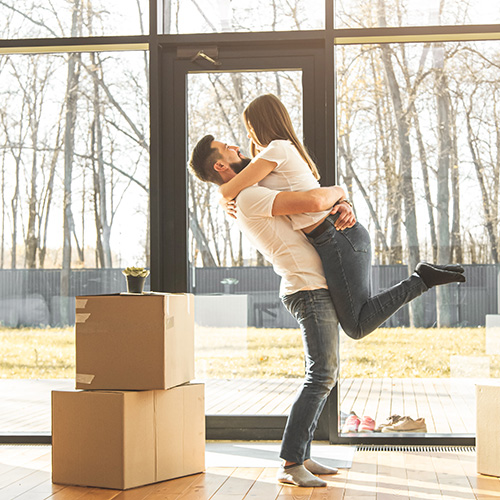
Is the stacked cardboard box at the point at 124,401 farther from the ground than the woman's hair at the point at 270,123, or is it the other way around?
the woman's hair at the point at 270,123

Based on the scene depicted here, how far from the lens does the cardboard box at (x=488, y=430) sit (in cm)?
292

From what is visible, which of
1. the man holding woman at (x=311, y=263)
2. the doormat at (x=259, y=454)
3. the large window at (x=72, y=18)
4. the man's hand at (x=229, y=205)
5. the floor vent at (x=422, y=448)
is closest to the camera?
the man holding woman at (x=311, y=263)

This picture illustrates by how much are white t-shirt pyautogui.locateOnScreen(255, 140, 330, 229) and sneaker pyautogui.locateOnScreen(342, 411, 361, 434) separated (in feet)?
3.51

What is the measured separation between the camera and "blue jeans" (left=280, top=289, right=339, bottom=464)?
2883mm

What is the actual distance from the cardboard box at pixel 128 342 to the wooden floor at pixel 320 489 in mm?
377

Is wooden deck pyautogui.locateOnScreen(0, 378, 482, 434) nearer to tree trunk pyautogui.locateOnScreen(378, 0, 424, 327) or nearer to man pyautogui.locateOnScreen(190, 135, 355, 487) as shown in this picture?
tree trunk pyautogui.locateOnScreen(378, 0, 424, 327)

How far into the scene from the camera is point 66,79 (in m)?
3.77

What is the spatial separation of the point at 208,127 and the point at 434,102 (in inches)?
41.0

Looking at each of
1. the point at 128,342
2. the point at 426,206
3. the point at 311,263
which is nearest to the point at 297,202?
the point at 311,263

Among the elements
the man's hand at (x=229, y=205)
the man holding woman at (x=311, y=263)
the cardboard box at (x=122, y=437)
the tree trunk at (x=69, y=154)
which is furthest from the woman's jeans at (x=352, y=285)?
the tree trunk at (x=69, y=154)

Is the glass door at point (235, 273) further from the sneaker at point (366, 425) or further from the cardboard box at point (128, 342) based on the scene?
the cardboard box at point (128, 342)

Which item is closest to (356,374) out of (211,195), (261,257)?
(261,257)

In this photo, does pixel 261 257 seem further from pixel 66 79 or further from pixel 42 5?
pixel 42 5

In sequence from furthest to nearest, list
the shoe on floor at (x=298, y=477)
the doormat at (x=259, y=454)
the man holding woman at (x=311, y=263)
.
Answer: the doormat at (x=259, y=454)
the man holding woman at (x=311, y=263)
the shoe on floor at (x=298, y=477)
